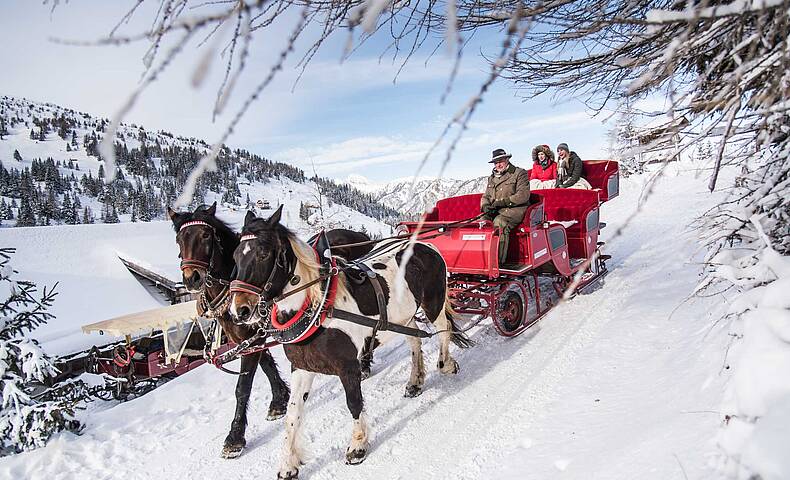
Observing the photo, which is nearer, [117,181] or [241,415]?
[241,415]

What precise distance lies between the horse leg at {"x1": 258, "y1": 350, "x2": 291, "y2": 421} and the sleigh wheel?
263 centimetres

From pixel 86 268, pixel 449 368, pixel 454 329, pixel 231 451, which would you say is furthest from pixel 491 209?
pixel 86 268

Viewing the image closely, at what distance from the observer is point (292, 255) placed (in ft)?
11.4

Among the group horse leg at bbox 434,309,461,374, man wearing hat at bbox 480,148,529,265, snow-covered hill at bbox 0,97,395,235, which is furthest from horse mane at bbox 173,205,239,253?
snow-covered hill at bbox 0,97,395,235

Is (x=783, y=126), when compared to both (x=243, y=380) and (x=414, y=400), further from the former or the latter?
(x=243, y=380)

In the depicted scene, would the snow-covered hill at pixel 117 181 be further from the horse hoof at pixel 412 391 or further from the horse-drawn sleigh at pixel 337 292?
the horse hoof at pixel 412 391

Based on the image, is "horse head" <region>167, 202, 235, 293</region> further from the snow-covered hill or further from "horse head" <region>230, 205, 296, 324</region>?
the snow-covered hill

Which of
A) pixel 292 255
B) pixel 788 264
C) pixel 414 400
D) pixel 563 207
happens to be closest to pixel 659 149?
pixel 788 264

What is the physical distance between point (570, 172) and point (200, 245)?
637 centimetres

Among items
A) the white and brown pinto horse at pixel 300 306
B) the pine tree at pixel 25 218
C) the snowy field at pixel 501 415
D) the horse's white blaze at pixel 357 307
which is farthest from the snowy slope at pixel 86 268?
the pine tree at pixel 25 218

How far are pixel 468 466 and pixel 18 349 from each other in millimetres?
5003

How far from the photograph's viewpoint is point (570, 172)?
7.87 m

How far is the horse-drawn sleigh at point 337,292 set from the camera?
134 inches

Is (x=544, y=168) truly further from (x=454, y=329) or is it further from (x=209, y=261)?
(x=209, y=261)
